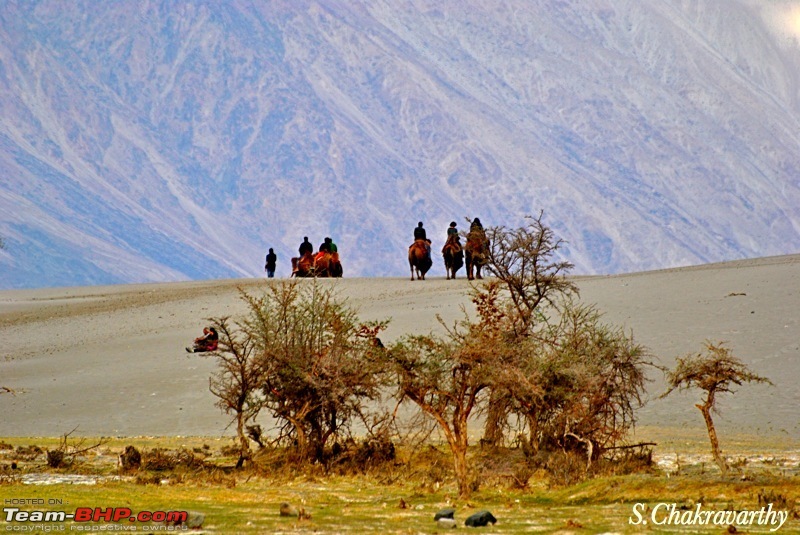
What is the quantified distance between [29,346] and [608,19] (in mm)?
144277

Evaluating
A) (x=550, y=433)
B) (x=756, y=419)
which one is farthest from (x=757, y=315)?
(x=550, y=433)

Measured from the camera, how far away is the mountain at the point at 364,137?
131375mm

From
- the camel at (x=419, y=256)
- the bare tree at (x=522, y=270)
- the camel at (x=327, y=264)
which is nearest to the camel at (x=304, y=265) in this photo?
the camel at (x=327, y=264)

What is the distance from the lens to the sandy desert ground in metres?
23.5

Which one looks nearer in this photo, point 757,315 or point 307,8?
point 757,315

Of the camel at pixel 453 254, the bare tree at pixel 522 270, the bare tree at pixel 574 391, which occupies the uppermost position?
the camel at pixel 453 254

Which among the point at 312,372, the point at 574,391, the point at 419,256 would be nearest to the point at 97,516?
the point at 312,372

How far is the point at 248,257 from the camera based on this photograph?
133500 mm

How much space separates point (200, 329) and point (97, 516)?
78.7 ft

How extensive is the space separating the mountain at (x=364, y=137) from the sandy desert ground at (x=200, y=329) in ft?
259

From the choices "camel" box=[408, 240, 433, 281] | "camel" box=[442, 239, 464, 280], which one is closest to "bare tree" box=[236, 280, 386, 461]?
"camel" box=[442, 239, 464, 280]

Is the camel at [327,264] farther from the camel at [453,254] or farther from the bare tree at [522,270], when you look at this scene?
the bare tree at [522,270]

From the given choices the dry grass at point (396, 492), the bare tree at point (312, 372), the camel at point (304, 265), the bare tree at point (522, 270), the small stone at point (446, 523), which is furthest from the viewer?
the camel at point (304, 265)

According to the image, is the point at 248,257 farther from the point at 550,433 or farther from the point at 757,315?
the point at 550,433
